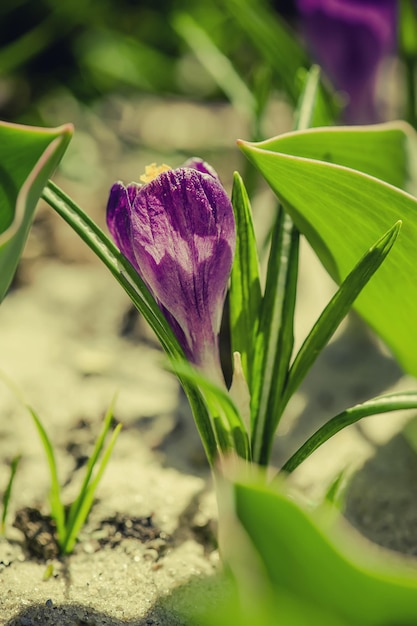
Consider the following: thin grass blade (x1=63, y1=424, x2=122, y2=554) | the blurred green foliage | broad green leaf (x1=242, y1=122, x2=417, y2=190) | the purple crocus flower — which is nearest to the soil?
thin grass blade (x1=63, y1=424, x2=122, y2=554)

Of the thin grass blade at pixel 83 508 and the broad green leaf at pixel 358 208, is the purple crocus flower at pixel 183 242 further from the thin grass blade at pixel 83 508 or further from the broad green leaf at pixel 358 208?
the thin grass blade at pixel 83 508

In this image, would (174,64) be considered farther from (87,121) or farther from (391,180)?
(391,180)

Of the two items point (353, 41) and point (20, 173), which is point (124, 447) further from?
point (353, 41)

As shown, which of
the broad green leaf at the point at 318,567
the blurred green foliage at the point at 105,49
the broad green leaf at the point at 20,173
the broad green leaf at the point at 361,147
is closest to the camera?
the broad green leaf at the point at 318,567

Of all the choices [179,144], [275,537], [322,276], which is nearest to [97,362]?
[322,276]

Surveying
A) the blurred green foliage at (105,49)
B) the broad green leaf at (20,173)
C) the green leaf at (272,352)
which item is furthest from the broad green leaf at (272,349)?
the blurred green foliage at (105,49)

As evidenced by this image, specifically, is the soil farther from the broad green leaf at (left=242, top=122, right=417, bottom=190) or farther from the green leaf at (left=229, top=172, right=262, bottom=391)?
the broad green leaf at (left=242, top=122, right=417, bottom=190)
